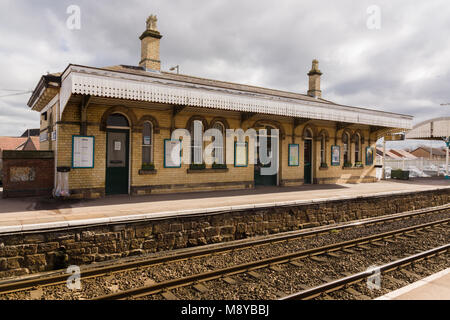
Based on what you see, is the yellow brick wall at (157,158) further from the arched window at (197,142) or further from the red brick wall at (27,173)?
the red brick wall at (27,173)

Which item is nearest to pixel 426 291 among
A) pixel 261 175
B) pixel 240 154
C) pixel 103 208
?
pixel 103 208

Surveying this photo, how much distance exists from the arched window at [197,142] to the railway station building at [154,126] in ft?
0.19

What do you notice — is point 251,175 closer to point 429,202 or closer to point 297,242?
point 297,242

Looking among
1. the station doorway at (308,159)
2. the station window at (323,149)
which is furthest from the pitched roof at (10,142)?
the station window at (323,149)

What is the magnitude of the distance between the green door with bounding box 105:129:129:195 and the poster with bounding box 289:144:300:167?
25.8 ft

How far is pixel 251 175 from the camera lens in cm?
1361

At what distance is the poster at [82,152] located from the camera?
383 inches

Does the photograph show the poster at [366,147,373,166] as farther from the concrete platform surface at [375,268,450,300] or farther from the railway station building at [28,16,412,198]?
the concrete platform surface at [375,268,450,300]

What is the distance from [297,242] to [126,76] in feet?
22.4

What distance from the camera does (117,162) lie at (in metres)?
10.7

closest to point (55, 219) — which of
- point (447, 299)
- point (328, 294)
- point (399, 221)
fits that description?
point (328, 294)

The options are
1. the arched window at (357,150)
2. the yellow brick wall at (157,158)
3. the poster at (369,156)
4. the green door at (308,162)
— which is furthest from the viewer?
the poster at (369,156)

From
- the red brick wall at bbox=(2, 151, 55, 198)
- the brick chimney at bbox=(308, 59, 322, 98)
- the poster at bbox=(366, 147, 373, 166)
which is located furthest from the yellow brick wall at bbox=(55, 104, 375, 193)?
the brick chimney at bbox=(308, 59, 322, 98)

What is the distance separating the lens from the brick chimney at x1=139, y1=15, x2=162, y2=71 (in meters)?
13.4
